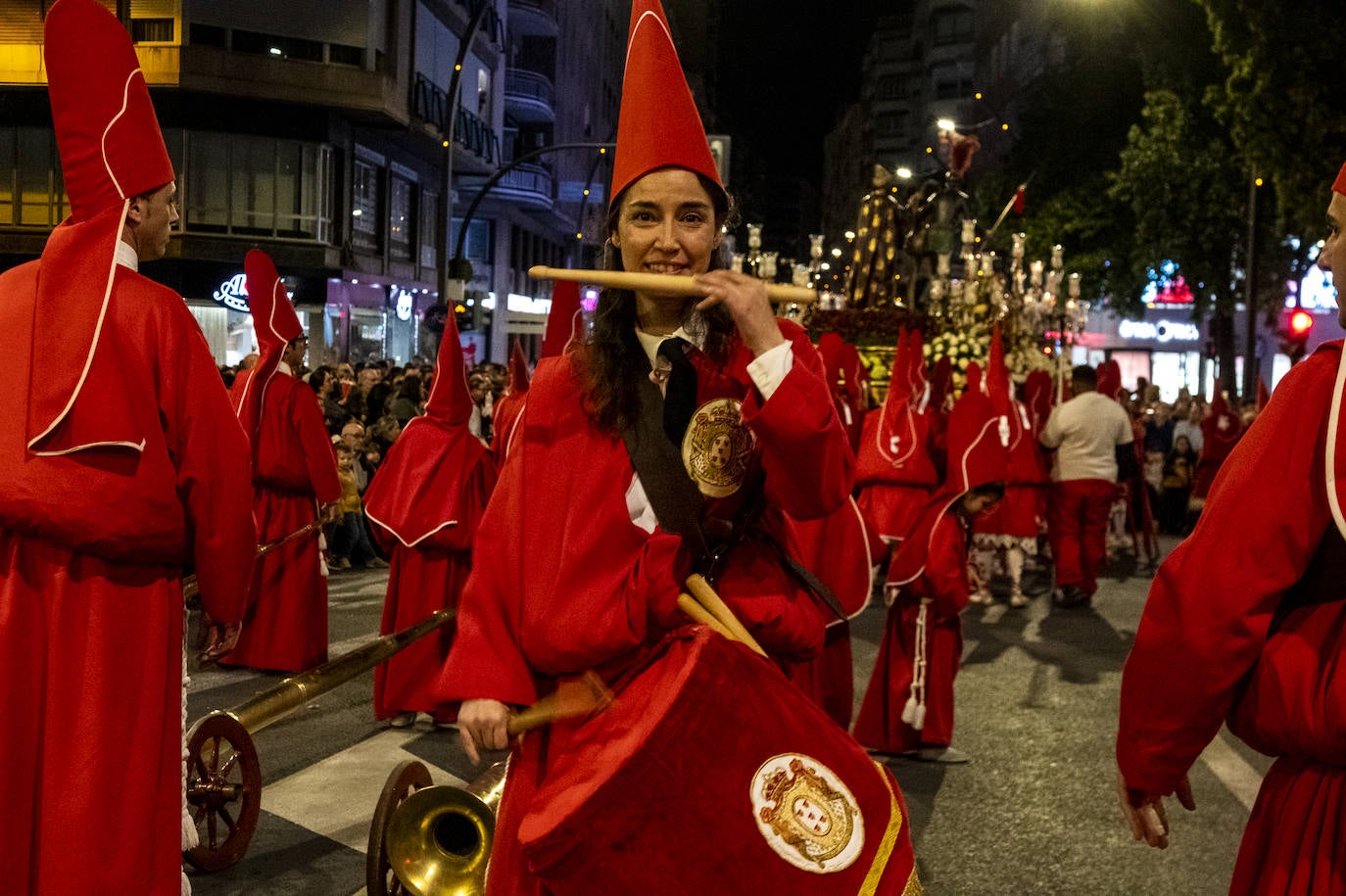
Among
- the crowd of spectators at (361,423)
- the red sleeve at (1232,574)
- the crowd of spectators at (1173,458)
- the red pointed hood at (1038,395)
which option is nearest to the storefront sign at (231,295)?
the crowd of spectators at (361,423)

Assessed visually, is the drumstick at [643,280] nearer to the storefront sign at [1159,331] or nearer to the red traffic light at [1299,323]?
the red traffic light at [1299,323]

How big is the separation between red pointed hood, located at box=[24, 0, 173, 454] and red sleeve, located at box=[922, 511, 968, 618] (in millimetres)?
4538

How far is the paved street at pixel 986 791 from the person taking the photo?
564 centimetres

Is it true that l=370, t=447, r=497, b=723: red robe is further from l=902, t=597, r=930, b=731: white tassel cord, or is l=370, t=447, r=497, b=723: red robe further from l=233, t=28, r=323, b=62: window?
l=233, t=28, r=323, b=62: window

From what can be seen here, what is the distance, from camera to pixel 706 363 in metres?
3.17

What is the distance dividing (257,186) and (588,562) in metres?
29.7

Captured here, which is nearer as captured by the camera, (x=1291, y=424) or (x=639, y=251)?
(x=1291, y=424)

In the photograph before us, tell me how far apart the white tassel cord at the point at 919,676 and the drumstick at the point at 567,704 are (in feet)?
15.9

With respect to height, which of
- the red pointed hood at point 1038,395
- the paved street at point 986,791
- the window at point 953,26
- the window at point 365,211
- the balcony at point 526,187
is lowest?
the paved street at point 986,791

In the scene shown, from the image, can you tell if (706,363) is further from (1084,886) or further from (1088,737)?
(1088,737)

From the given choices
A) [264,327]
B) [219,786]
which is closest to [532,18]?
[264,327]

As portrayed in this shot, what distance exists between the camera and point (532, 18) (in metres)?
49.9

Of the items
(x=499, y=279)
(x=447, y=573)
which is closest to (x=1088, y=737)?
(x=447, y=573)

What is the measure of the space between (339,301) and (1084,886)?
2897 cm
